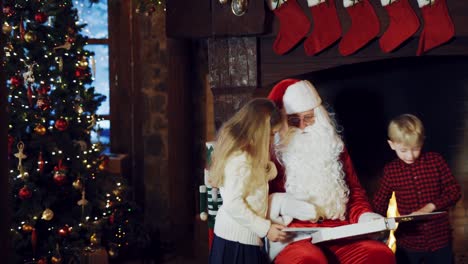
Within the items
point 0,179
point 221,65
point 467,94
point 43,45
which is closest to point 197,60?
point 43,45

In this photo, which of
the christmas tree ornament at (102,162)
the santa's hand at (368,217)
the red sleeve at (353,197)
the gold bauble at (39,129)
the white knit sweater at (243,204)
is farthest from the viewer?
the christmas tree ornament at (102,162)

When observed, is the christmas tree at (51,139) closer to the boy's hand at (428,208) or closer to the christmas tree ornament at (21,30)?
the christmas tree ornament at (21,30)

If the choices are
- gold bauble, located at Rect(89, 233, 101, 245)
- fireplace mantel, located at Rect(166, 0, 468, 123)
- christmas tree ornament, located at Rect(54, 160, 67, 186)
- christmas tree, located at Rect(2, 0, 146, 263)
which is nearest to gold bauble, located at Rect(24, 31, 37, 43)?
christmas tree, located at Rect(2, 0, 146, 263)

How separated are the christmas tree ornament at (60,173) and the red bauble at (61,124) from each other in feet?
0.78

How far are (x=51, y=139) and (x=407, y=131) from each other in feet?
8.52

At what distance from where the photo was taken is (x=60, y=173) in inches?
209

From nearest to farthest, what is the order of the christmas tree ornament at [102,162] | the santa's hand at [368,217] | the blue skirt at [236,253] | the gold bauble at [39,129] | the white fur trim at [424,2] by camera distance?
the blue skirt at [236,253] < the santa's hand at [368,217] < the white fur trim at [424,2] < the gold bauble at [39,129] < the christmas tree ornament at [102,162]

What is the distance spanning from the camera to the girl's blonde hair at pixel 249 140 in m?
3.63

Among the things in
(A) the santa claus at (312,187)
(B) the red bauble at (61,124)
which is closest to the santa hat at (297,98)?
(A) the santa claus at (312,187)

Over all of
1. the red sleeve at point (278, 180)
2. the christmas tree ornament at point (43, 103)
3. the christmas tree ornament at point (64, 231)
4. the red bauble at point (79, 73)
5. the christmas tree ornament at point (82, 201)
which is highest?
the red bauble at point (79, 73)

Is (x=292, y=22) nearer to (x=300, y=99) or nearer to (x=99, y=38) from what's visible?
(x=300, y=99)

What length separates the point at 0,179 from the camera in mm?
2611

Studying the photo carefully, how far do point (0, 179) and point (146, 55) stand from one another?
410 cm

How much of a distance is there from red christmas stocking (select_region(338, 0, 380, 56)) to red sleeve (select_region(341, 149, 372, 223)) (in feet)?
2.30
